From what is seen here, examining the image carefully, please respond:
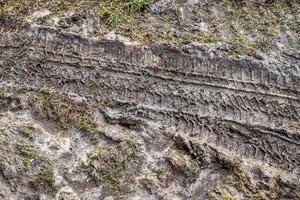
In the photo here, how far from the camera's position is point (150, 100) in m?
3.30

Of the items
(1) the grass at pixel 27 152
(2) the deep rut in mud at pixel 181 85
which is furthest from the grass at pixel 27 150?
(2) the deep rut in mud at pixel 181 85

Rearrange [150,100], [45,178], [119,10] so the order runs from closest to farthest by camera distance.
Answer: [45,178] → [150,100] → [119,10]

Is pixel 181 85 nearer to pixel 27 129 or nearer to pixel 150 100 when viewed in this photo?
pixel 150 100

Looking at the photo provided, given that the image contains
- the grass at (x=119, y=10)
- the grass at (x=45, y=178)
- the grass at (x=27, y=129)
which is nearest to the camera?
the grass at (x=45, y=178)

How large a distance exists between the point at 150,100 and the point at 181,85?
0.75 ft

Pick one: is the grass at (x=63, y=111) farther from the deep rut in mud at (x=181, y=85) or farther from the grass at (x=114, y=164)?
the grass at (x=114, y=164)

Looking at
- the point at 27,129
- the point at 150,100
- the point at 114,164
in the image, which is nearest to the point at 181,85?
the point at 150,100

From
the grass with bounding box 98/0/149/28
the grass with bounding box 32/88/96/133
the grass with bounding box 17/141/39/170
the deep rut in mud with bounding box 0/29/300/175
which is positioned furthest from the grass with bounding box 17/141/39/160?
the grass with bounding box 98/0/149/28

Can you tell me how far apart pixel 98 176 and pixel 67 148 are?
0.28 m

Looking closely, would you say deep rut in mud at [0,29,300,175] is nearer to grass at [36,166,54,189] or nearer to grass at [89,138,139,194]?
grass at [89,138,139,194]

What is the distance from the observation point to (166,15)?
367 centimetres

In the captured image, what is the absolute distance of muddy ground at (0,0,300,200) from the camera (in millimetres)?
2990

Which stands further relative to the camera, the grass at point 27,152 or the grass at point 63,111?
the grass at point 63,111

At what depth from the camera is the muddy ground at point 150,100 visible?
2.99 m
